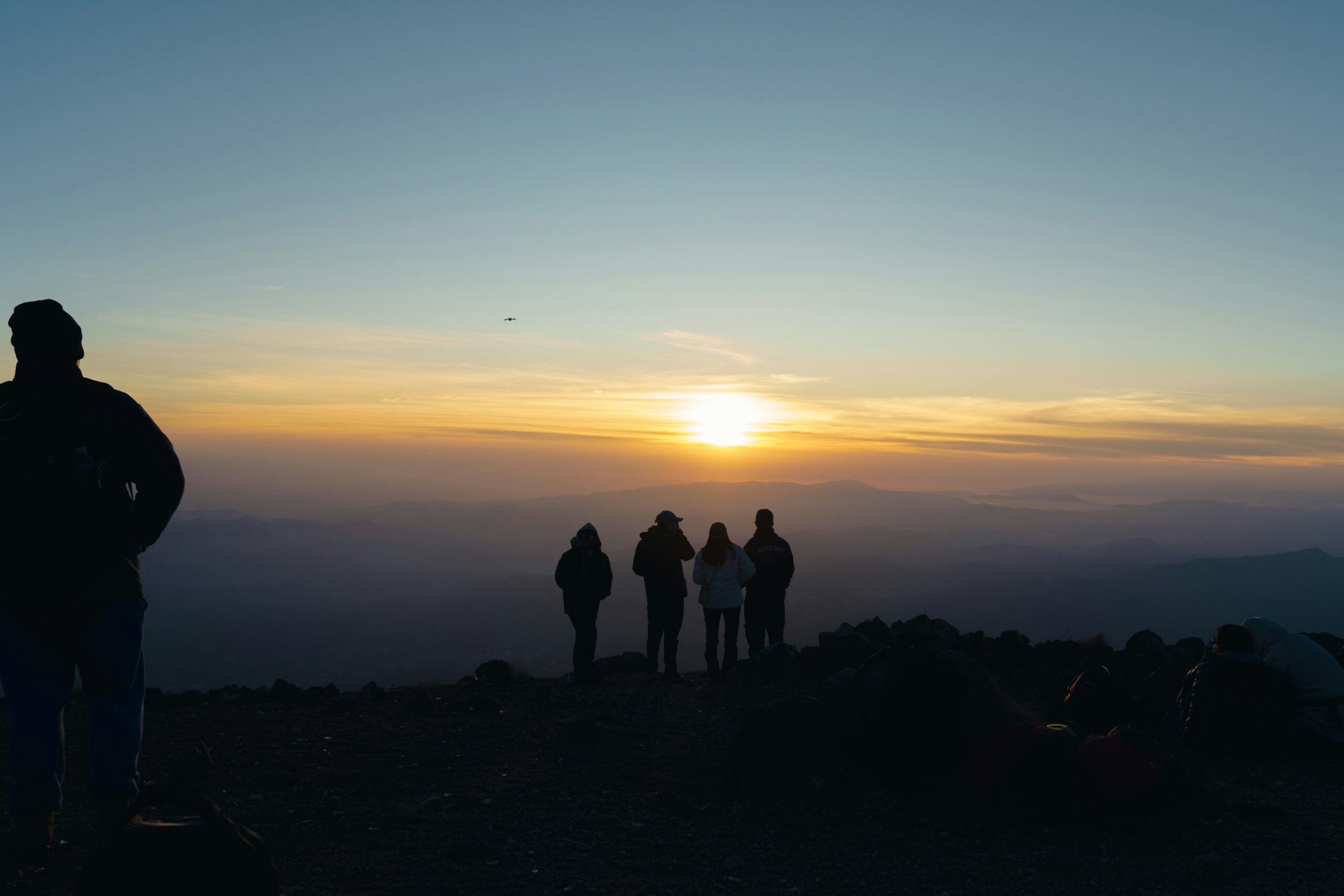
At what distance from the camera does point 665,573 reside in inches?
456

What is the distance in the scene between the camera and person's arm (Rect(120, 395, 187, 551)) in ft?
12.7

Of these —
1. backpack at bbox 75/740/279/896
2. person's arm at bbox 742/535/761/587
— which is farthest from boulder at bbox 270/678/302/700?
backpack at bbox 75/740/279/896

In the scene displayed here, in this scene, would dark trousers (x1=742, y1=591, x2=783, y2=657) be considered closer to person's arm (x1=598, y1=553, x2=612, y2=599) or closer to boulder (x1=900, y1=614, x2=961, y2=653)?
boulder (x1=900, y1=614, x2=961, y2=653)

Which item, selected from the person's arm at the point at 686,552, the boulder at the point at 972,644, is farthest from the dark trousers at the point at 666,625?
the boulder at the point at 972,644

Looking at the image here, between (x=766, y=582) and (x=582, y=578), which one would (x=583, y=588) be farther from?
(x=766, y=582)

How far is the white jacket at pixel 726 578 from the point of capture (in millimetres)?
11523

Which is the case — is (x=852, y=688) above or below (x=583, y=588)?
below

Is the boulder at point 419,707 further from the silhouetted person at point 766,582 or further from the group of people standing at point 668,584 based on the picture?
the silhouetted person at point 766,582

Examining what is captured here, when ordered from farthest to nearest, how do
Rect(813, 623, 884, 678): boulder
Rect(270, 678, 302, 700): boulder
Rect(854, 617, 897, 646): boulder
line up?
Rect(854, 617, 897, 646): boulder → Rect(813, 623, 884, 678): boulder → Rect(270, 678, 302, 700): boulder

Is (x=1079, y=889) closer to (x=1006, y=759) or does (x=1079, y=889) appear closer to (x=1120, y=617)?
(x=1006, y=759)

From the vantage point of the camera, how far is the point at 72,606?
12.0 ft

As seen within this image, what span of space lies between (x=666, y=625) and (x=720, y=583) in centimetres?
102

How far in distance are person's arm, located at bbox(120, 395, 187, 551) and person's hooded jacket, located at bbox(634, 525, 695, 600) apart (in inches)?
308

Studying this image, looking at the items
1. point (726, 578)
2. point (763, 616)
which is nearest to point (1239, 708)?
point (726, 578)
